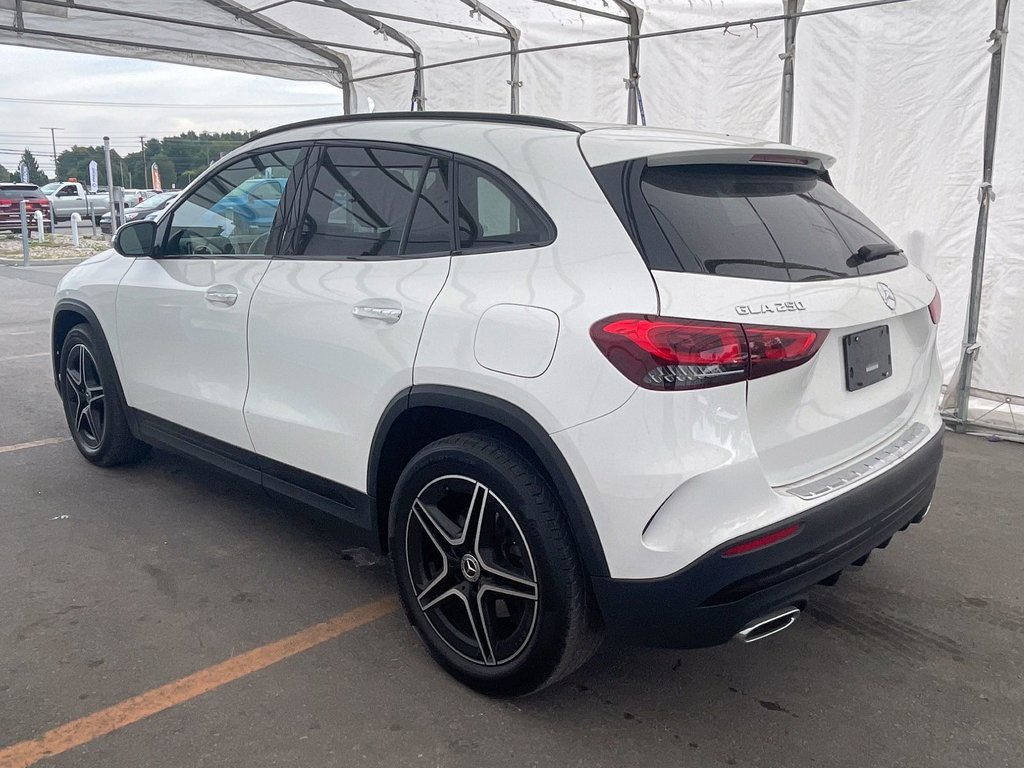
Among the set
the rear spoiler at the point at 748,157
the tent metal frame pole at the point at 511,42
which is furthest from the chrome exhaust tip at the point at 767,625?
the tent metal frame pole at the point at 511,42

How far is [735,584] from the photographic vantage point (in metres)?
2.25

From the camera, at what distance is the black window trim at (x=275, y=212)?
136 inches

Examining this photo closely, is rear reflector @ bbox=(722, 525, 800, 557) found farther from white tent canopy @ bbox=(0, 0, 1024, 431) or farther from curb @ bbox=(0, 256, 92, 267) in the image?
curb @ bbox=(0, 256, 92, 267)

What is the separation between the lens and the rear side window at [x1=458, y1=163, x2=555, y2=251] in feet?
8.54

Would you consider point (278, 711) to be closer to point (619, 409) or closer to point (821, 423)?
point (619, 409)

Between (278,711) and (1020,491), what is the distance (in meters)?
3.91

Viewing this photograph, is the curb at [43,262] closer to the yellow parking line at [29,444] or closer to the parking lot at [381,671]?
the yellow parking line at [29,444]

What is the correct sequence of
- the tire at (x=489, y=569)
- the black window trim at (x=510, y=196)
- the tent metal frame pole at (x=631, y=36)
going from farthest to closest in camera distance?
the tent metal frame pole at (x=631, y=36), the black window trim at (x=510, y=196), the tire at (x=489, y=569)

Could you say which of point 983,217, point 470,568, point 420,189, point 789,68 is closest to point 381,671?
point 470,568

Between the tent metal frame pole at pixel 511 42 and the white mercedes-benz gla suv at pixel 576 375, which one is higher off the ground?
the tent metal frame pole at pixel 511 42

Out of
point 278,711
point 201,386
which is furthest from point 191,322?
point 278,711

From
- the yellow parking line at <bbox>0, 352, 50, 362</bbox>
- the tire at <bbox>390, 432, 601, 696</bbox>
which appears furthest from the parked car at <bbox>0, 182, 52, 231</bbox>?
the tire at <bbox>390, 432, 601, 696</bbox>

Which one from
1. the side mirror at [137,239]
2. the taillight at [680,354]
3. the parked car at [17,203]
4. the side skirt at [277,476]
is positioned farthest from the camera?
the parked car at [17,203]

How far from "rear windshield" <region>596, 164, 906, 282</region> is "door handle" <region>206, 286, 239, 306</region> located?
1711 millimetres
